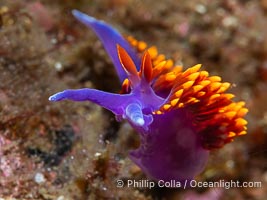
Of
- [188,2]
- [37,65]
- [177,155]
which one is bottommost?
[177,155]

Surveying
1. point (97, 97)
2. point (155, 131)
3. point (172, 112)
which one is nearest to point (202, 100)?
point (172, 112)

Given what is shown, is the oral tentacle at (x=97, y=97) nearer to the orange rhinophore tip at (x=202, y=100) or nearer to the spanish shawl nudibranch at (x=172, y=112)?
the spanish shawl nudibranch at (x=172, y=112)

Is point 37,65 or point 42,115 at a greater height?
point 37,65

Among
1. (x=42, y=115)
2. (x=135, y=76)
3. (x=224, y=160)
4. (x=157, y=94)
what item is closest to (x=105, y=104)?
(x=135, y=76)

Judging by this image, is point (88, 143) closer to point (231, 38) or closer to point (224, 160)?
point (224, 160)

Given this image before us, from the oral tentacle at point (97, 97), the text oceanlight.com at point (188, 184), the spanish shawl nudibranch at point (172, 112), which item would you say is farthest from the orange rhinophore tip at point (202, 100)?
the text oceanlight.com at point (188, 184)

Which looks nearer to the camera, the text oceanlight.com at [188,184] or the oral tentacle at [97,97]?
the oral tentacle at [97,97]
